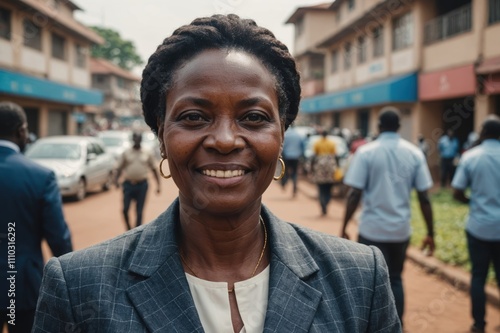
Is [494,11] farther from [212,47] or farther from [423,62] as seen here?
[212,47]

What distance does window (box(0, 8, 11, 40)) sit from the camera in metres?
17.6

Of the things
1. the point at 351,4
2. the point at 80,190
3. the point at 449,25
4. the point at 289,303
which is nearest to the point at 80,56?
the point at 351,4

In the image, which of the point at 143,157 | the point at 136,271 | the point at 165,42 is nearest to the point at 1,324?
the point at 136,271

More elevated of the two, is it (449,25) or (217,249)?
(449,25)

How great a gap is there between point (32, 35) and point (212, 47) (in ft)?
70.4

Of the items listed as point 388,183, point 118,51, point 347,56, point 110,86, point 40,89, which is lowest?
point 388,183

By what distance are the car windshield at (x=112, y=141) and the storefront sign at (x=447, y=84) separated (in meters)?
11.1

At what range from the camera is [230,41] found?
1675 mm

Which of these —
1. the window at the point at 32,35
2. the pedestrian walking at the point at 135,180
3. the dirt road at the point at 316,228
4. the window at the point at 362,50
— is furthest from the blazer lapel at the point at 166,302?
the window at the point at 362,50

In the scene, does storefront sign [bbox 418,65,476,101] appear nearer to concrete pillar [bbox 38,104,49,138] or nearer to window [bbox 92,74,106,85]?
concrete pillar [bbox 38,104,49,138]

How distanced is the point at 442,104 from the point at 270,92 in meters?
17.6

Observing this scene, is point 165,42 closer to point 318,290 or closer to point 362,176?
point 318,290

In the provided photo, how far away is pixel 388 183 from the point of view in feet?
15.4

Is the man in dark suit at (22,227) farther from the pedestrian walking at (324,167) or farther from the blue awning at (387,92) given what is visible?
the blue awning at (387,92)
